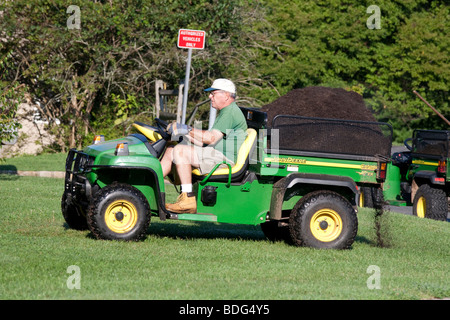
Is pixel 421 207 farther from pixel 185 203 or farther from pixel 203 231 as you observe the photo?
pixel 185 203

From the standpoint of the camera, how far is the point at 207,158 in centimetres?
862

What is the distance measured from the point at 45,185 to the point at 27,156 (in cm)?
836

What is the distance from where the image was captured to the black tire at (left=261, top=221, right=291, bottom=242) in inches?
390

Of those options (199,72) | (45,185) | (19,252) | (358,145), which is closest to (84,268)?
(19,252)

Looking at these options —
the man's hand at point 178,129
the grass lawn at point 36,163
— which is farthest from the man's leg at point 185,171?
the grass lawn at point 36,163

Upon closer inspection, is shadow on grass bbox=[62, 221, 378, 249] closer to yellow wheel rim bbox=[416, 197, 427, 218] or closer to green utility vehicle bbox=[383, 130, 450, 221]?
green utility vehicle bbox=[383, 130, 450, 221]

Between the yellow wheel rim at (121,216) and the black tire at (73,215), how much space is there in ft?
2.85

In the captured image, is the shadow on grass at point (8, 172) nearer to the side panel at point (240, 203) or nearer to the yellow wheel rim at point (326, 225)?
the side panel at point (240, 203)

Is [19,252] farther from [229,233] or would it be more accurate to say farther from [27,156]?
[27,156]

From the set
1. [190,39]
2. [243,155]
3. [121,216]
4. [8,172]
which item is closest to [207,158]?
[243,155]

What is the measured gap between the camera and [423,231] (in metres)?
11.5

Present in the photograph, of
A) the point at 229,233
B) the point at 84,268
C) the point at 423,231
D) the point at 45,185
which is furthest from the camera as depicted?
the point at 45,185

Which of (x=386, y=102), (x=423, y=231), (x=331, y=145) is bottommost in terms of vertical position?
(x=423, y=231)

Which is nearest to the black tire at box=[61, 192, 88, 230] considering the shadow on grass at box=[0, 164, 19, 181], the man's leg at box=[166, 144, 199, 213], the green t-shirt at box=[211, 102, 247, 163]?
the man's leg at box=[166, 144, 199, 213]
